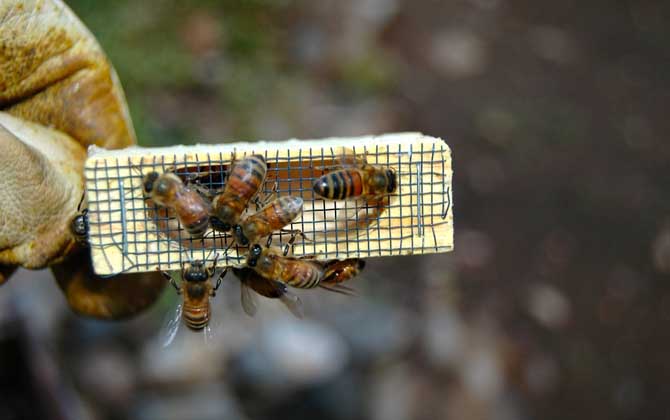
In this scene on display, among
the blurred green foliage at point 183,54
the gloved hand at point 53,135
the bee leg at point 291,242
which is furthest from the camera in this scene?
the blurred green foliage at point 183,54

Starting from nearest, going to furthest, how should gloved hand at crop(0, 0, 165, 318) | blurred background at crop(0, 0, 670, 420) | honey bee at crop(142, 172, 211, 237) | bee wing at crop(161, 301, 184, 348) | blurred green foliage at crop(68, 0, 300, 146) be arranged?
honey bee at crop(142, 172, 211, 237), gloved hand at crop(0, 0, 165, 318), bee wing at crop(161, 301, 184, 348), blurred background at crop(0, 0, 670, 420), blurred green foliage at crop(68, 0, 300, 146)

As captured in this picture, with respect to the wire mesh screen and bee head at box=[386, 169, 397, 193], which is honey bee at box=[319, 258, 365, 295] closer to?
the wire mesh screen

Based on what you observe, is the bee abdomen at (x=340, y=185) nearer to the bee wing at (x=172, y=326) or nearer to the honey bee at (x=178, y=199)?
the honey bee at (x=178, y=199)

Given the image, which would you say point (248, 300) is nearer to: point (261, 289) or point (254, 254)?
point (261, 289)

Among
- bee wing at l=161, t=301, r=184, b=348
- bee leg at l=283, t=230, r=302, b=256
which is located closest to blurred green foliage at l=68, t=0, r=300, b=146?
bee wing at l=161, t=301, r=184, b=348

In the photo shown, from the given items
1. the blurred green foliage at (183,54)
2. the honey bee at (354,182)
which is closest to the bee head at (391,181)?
the honey bee at (354,182)

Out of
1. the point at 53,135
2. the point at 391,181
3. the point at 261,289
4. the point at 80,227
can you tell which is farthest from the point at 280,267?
the point at 53,135

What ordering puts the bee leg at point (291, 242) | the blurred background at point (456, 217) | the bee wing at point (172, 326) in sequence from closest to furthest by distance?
the bee leg at point (291, 242) < the bee wing at point (172, 326) < the blurred background at point (456, 217)
